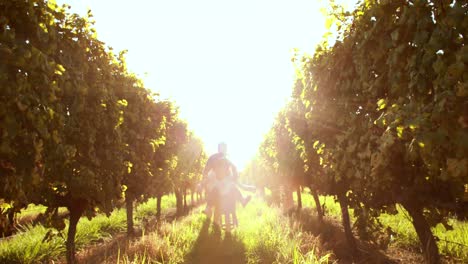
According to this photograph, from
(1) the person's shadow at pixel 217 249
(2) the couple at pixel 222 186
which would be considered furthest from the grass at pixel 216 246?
(2) the couple at pixel 222 186

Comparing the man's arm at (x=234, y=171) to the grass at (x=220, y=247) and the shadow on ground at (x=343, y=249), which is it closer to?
the grass at (x=220, y=247)

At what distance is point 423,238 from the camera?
18.9ft

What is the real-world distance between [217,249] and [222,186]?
3279 mm

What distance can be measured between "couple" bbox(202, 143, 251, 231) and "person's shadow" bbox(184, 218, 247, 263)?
1364 mm

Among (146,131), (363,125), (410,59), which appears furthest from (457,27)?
(146,131)

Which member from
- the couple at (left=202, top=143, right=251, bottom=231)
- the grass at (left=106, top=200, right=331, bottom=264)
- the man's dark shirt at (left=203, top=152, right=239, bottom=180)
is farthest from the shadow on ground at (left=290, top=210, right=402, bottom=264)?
the man's dark shirt at (left=203, top=152, right=239, bottom=180)

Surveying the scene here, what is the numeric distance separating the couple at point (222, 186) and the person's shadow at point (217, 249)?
53.7 inches

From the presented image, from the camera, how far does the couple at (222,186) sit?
11.7 meters

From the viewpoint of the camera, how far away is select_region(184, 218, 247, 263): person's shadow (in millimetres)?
7883

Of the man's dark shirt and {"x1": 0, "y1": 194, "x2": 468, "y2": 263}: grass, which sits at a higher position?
the man's dark shirt

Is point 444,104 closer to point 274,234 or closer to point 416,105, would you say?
point 416,105

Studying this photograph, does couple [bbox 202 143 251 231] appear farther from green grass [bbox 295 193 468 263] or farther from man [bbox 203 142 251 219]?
green grass [bbox 295 193 468 263]

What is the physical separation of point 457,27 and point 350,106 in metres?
2.28

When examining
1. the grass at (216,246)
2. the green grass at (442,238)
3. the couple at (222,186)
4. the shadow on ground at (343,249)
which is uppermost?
the couple at (222,186)
